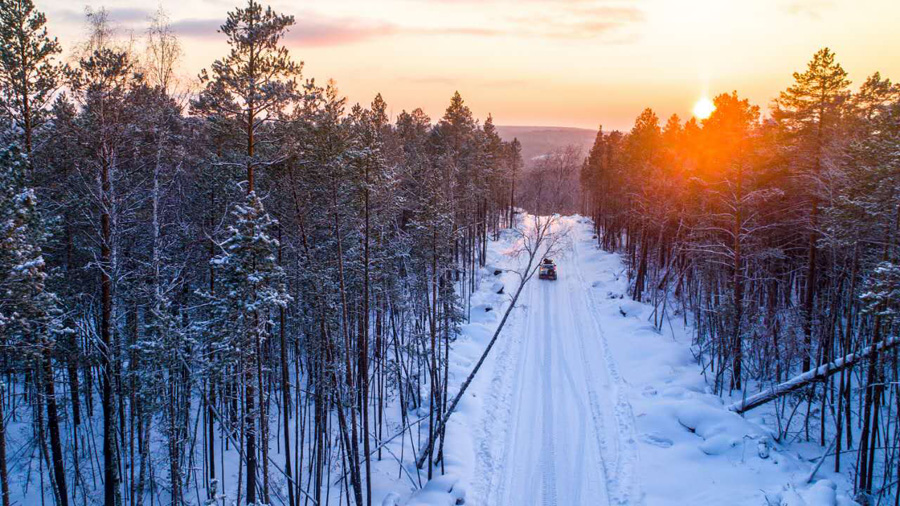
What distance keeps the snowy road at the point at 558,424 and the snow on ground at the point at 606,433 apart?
52mm

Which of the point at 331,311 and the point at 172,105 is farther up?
the point at 172,105

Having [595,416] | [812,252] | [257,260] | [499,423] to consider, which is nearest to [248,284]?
[257,260]

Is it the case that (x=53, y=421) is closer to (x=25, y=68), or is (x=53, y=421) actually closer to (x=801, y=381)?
(x=25, y=68)

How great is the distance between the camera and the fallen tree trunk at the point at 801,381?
52.1ft

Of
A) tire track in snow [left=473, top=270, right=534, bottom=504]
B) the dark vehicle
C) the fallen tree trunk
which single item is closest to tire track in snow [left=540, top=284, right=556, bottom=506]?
tire track in snow [left=473, top=270, right=534, bottom=504]

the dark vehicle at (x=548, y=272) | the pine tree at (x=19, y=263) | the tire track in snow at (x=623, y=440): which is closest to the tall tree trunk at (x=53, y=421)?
the pine tree at (x=19, y=263)

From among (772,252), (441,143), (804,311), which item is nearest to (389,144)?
(441,143)

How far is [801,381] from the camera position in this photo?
57.1 feet

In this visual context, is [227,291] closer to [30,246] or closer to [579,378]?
[30,246]

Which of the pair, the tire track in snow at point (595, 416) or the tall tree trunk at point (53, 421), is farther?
the tire track in snow at point (595, 416)

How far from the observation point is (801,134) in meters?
20.6

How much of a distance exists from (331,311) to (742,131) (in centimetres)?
1790

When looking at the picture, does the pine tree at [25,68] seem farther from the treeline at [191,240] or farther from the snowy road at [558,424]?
the snowy road at [558,424]

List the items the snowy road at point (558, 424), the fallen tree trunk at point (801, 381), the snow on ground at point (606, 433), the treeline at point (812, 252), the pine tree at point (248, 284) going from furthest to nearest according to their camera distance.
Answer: the fallen tree trunk at point (801, 381) < the snowy road at point (558, 424) < the snow on ground at point (606, 433) < the treeline at point (812, 252) < the pine tree at point (248, 284)
